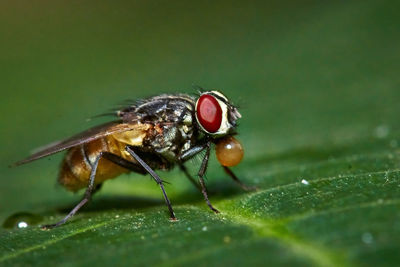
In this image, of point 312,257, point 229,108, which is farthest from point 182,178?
point 312,257

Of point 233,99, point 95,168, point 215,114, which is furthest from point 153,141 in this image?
point 233,99

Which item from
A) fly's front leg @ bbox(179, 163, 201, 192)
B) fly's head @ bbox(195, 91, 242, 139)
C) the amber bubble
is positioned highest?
fly's head @ bbox(195, 91, 242, 139)

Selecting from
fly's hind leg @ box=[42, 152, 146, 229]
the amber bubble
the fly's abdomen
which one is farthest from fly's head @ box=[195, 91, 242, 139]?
the fly's abdomen

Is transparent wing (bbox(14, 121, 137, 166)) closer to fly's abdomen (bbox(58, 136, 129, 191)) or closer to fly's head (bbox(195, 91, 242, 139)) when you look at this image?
fly's abdomen (bbox(58, 136, 129, 191))

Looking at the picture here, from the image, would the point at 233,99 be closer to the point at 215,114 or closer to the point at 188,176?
the point at 188,176

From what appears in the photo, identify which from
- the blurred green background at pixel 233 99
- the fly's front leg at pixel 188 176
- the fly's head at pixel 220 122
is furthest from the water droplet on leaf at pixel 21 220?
the fly's head at pixel 220 122
